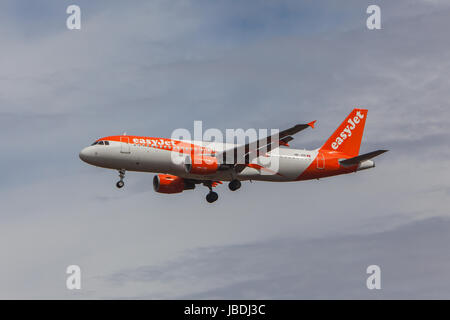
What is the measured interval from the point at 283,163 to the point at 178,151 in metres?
11.4

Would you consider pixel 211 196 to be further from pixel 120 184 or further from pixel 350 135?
pixel 350 135

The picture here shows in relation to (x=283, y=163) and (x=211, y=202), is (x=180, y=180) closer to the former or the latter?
(x=211, y=202)

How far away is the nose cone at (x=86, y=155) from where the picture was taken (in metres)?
80.8

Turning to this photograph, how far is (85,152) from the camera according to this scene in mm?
81062

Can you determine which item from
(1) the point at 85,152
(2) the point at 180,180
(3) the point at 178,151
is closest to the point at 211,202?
(2) the point at 180,180

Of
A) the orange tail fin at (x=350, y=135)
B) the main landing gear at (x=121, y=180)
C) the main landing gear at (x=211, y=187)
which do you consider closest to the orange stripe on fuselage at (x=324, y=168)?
the orange tail fin at (x=350, y=135)

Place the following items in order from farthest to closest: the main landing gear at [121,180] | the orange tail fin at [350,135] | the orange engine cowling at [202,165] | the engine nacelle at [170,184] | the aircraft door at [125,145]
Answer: the orange tail fin at [350,135] → the engine nacelle at [170,184] → the orange engine cowling at [202,165] → the main landing gear at [121,180] → the aircraft door at [125,145]

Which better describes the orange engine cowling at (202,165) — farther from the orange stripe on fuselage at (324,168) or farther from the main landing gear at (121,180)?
the orange stripe on fuselage at (324,168)

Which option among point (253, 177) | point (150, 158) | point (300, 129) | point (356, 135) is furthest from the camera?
point (356, 135)

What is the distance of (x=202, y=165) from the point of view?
81.7 m

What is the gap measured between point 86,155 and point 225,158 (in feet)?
43.6

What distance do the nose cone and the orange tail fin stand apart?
25.1m

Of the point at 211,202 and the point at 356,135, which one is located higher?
the point at 356,135

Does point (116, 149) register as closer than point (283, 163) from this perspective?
Yes
